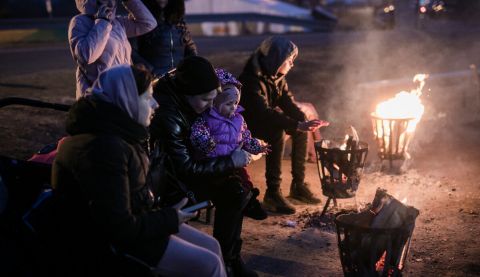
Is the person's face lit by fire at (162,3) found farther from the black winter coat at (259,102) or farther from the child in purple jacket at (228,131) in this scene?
the child in purple jacket at (228,131)

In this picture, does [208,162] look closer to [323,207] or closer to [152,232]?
[152,232]

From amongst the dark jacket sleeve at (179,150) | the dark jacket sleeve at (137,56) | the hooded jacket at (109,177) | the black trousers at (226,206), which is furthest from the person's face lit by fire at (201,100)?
the dark jacket sleeve at (137,56)

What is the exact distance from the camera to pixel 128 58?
5227mm

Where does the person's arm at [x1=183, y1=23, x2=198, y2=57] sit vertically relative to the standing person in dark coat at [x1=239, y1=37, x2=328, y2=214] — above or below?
above

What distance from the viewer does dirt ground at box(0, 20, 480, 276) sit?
15.1 feet

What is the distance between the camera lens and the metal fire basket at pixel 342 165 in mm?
4949

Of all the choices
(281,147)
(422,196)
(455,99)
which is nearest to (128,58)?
(281,147)

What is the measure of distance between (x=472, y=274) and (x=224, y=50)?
1131cm

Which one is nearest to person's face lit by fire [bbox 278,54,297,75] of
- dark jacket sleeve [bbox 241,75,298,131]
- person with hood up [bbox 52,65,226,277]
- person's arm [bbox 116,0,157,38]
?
dark jacket sleeve [bbox 241,75,298,131]

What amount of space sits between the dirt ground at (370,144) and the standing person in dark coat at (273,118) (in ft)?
0.84

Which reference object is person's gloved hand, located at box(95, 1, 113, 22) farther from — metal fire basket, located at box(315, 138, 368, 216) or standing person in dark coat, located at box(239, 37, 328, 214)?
metal fire basket, located at box(315, 138, 368, 216)

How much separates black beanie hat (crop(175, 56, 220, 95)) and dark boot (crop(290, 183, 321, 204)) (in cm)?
239

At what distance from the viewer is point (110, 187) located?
2.64 m

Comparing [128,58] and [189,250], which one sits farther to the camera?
[128,58]
